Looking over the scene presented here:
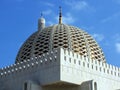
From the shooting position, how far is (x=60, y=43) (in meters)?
33.5

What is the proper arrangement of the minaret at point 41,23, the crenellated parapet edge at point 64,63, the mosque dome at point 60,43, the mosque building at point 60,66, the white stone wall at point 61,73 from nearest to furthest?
the white stone wall at point 61,73 < the mosque building at point 60,66 < the crenellated parapet edge at point 64,63 < the mosque dome at point 60,43 < the minaret at point 41,23

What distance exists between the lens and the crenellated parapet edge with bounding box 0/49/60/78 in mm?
28219

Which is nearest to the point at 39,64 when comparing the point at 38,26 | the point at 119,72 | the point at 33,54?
the point at 33,54

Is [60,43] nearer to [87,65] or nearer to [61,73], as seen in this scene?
[87,65]

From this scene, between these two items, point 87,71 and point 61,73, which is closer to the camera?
point 61,73

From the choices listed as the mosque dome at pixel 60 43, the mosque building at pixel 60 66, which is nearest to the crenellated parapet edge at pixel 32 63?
the mosque building at pixel 60 66

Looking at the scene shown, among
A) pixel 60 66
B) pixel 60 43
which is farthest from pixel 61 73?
pixel 60 43

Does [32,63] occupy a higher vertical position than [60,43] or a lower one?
lower

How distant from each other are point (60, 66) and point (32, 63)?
338 cm

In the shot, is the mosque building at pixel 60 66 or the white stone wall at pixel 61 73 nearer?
the white stone wall at pixel 61 73

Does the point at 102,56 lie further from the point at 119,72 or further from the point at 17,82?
the point at 17,82

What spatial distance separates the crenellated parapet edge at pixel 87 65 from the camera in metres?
28.0

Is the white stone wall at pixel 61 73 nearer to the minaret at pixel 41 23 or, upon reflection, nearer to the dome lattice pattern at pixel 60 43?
the dome lattice pattern at pixel 60 43

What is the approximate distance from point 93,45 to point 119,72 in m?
4.16
